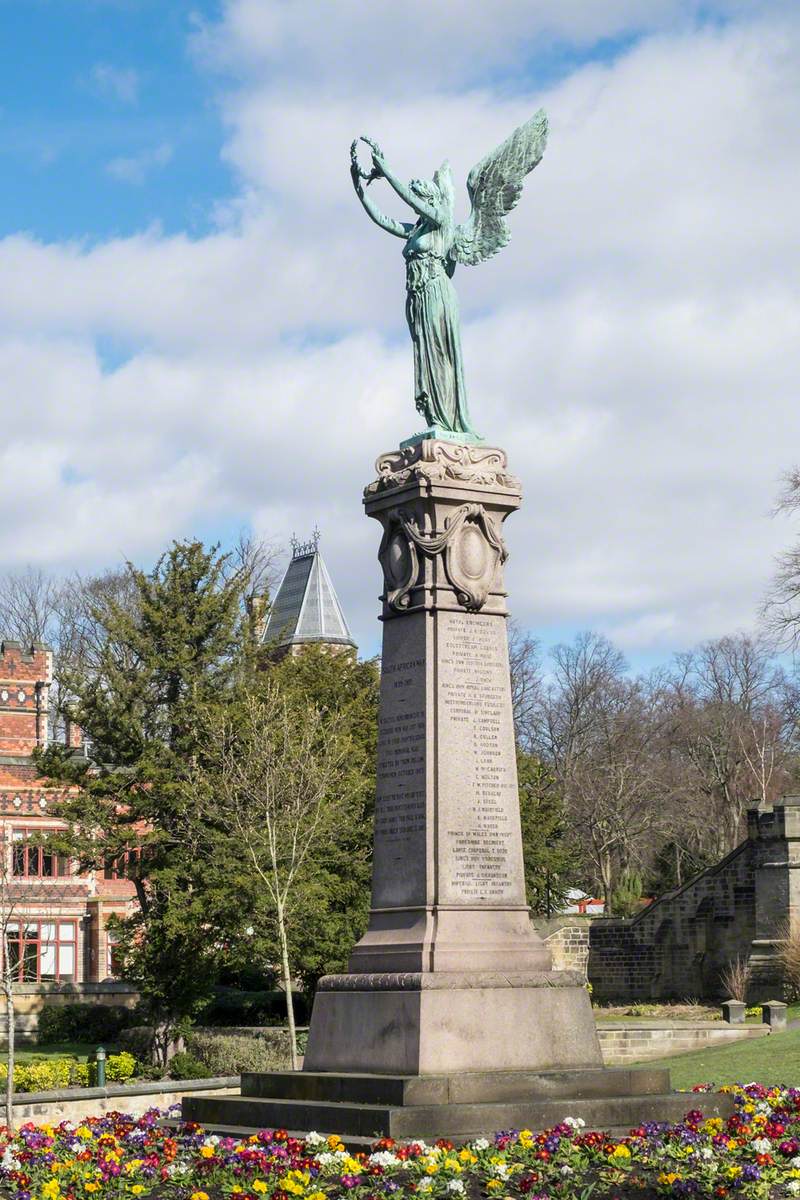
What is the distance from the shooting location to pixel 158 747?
36938mm

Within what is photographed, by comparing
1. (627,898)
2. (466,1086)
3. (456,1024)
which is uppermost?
(627,898)

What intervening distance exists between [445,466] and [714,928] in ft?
112

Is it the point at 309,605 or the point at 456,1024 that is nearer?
the point at 456,1024

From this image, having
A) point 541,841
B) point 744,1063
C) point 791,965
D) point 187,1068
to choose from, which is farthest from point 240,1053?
point 541,841

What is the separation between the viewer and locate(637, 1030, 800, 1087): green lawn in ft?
72.2

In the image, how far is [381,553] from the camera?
51.2ft

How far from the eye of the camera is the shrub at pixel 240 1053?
105ft

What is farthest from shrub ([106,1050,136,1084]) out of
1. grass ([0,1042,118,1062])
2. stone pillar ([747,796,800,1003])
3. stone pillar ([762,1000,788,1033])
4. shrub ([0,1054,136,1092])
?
stone pillar ([747,796,800,1003])

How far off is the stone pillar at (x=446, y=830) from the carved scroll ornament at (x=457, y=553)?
0.05ft

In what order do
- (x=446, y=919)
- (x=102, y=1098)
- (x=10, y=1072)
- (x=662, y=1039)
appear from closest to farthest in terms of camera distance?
(x=446, y=919), (x=10, y=1072), (x=102, y=1098), (x=662, y=1039)

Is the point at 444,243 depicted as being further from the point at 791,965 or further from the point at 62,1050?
the point at 62,1050

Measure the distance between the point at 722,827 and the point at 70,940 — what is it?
88.6ft

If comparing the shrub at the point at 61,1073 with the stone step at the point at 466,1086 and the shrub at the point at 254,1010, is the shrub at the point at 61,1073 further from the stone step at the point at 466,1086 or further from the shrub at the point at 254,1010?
the stone step at the point at 466,1086

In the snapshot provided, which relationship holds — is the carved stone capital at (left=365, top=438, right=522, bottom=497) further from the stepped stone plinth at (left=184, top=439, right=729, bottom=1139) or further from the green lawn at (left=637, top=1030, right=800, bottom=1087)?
the green lawn at (left=637, top=1030, right=800, bottom=1087)
